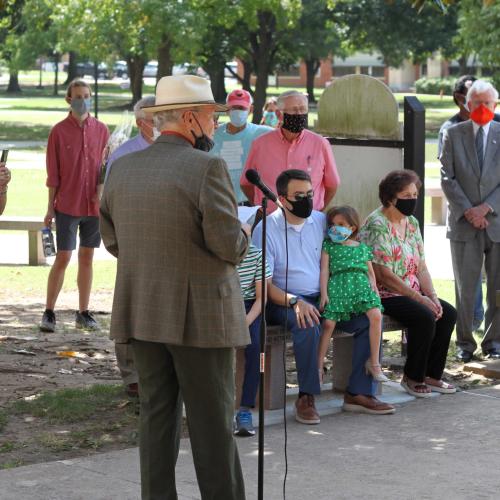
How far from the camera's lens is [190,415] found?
5047 millimetres

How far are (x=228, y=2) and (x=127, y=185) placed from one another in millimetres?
36053

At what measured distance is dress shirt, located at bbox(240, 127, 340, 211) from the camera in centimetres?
855

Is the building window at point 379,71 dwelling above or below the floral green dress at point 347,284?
above

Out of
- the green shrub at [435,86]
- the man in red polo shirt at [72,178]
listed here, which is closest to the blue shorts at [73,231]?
the man in red polo shirt at [72,178]

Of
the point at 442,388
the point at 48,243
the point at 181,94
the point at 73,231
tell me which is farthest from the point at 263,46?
the point at 181,94

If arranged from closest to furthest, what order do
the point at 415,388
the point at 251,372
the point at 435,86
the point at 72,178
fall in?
the point at 251,372 → the point at 415,388 → the point at 72,178 → the point at 435,86

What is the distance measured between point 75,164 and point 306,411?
3634 millimetres

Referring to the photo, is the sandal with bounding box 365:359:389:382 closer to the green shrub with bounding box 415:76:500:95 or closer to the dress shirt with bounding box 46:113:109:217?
the dress shirt with bounding box 46:113:109:217

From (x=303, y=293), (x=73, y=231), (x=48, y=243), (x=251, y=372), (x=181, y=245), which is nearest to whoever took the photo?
(x=181, y=245)

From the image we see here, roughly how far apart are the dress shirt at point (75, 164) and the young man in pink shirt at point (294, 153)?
1.82 metres

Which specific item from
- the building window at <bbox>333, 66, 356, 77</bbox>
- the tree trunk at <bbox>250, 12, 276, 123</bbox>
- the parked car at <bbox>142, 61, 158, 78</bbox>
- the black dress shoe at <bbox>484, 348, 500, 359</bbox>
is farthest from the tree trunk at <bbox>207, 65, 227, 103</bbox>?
the black dress shoe at <bbox>484, 348, 500, 359</bbox>

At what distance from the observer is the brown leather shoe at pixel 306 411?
285 inches

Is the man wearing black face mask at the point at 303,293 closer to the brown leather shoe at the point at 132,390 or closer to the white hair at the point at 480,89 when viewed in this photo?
the brown leather shoe at the point at 132,390

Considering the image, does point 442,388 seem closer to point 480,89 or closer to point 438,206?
point 480,89
